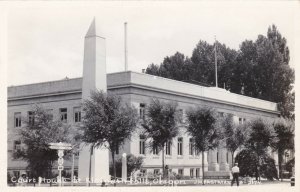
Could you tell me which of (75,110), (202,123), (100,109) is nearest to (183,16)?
(100,109)

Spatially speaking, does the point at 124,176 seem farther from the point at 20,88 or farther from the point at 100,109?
the point at 20,88

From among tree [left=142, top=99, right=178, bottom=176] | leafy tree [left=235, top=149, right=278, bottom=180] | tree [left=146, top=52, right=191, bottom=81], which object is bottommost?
leafy tree [left=235, top=149, right=278, bottom=180]

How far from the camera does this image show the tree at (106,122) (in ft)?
118

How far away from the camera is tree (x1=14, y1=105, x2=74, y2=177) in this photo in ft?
132

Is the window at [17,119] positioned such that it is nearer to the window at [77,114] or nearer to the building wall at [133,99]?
the building wall at [133,99]

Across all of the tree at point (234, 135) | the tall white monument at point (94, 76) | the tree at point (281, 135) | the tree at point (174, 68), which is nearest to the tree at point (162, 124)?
the tall white monument at point (94, 76)

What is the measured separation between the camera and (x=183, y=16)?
28422 millimetres

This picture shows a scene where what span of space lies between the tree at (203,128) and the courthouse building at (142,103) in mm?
5357

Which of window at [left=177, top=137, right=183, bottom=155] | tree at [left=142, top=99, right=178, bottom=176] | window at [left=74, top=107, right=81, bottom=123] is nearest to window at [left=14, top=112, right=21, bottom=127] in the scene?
window at [left=74, top=107, right=81, bottom=123]

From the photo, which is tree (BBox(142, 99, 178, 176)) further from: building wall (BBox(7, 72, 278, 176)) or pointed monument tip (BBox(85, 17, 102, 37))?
pointed monument tip (BBox(85, 17, 102, 37))

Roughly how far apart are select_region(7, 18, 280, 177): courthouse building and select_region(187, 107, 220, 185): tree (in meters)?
5.36

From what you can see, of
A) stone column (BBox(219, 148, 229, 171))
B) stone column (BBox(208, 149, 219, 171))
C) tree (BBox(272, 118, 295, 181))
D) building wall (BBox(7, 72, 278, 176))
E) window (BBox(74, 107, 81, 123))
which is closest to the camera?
tree (BBox(272, 118, 295, 181))

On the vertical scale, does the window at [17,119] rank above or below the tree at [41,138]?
above

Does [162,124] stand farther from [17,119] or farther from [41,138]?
[17,119]
